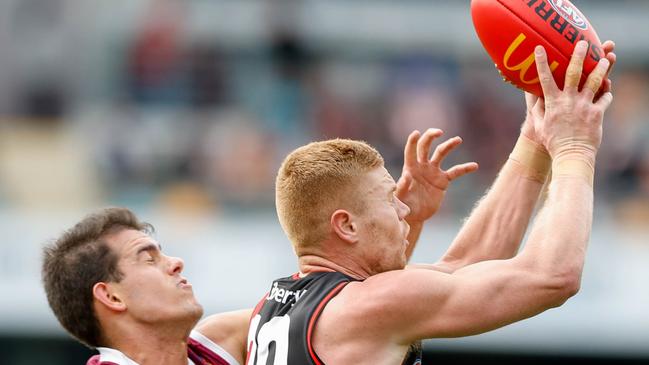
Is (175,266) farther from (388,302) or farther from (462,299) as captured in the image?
(462,299)

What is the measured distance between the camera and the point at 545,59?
194 inches

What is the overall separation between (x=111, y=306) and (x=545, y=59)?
84.7 inches

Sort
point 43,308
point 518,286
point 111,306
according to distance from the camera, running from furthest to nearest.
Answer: point 43,308, point 111,306, point 518,286

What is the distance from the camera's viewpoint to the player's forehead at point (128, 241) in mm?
5777

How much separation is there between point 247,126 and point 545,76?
387 inches

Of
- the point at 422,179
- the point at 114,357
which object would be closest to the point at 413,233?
the point at 422,179

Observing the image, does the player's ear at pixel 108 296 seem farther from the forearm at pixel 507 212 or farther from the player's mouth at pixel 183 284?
the forearm at pixel 507 212

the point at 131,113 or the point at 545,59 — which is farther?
the point at 131,113

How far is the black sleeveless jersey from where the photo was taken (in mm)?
4816

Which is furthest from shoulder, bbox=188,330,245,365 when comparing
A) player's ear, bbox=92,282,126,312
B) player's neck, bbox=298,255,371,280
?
player's neck, bbox=298,255,371,280

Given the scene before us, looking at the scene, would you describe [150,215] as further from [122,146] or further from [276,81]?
[276,81]

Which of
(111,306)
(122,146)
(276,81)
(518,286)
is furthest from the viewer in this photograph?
(276,81)

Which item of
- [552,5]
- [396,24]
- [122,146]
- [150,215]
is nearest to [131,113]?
[122,146]

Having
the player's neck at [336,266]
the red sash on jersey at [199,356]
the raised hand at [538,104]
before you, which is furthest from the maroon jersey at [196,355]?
the raised hand at [538,104]
